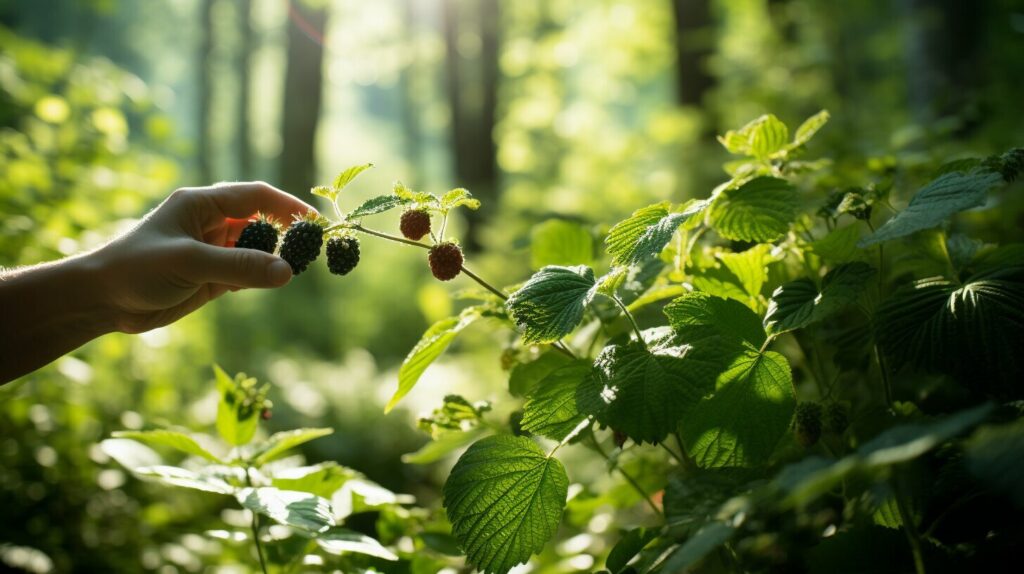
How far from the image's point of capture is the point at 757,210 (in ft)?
3.51

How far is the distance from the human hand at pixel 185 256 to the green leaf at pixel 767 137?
787mm

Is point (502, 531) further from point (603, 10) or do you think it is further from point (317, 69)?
point (603, 10)

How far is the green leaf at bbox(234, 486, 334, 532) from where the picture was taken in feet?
3.22

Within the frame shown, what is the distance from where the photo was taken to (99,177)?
3.29m

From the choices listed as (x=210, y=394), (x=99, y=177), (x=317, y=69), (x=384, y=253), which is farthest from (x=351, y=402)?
(x=384, y=253)

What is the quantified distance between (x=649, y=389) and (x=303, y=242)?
21.6 inches

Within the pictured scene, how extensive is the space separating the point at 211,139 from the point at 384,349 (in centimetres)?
1410

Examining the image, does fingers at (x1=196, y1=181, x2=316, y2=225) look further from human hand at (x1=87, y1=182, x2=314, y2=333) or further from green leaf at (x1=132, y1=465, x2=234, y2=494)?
green leaf at (x1=132, y1=465, x2=234, y2=494)

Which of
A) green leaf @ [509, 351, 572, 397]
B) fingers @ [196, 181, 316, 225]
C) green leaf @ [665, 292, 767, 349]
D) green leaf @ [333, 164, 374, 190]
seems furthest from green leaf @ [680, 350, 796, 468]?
fingers @ [196, 181, 316, 225]

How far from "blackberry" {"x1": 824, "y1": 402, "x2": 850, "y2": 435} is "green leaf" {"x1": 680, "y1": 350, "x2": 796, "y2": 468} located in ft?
0.59

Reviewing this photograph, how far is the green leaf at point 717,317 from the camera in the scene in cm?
94

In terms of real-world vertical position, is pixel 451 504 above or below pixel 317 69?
below

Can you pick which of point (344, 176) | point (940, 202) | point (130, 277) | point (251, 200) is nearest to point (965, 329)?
point (940, 202)

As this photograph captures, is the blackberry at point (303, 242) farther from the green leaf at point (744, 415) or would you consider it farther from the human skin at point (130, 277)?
the green leaf at point (744, 415)
